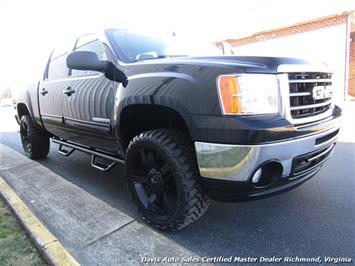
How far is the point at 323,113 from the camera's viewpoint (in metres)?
2.45

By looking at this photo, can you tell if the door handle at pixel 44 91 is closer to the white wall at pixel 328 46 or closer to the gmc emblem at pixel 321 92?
the gmc emblem at pixel 321 92

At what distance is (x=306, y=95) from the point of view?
221cm

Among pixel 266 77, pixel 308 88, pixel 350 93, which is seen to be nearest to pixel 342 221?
pixel 308 88

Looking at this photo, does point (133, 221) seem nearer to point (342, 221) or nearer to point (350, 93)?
point (342, 221)

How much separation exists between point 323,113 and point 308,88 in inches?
13.4

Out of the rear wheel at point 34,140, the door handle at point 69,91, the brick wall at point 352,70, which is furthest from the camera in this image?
the brick wall at point 352,70

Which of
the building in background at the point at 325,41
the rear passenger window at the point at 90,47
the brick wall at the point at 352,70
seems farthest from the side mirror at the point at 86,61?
the brick wall at the point at 352,70

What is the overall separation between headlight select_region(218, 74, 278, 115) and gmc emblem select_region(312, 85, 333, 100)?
Result: 1.59 feet

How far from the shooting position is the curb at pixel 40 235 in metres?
2.22

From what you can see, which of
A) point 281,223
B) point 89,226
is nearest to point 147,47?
point 89,226

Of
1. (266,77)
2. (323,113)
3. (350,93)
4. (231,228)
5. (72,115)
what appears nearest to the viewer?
(266,77)

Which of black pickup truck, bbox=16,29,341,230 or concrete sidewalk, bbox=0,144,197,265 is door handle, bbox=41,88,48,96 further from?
black pickup truck, bbox=16,29,341,230

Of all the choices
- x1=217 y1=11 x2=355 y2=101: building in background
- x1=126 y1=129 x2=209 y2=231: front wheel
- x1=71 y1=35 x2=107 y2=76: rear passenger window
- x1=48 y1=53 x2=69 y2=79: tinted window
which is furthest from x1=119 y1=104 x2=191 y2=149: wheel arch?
x1=217 y1=11 x2=355 y2=101: building in background

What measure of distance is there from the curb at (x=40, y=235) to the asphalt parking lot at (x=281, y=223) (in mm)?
566
